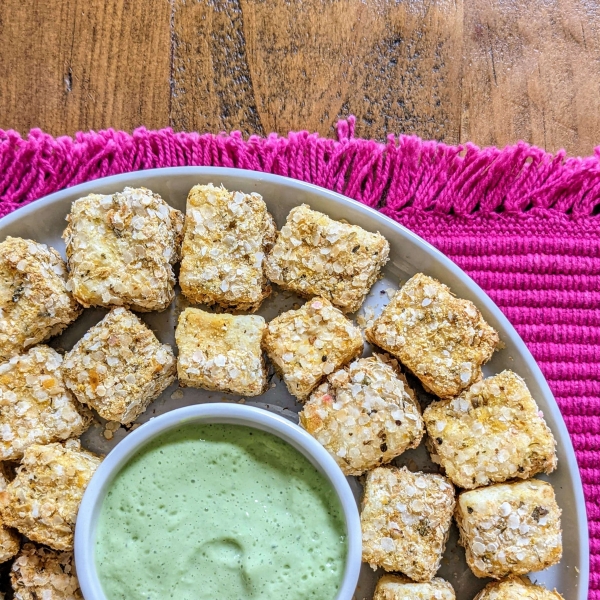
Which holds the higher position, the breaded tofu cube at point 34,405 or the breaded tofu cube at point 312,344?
the breaded tofu cube at point 312,344

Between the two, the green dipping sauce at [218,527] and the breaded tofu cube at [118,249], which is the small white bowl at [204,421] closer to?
the green dipping sauce at [218,527]

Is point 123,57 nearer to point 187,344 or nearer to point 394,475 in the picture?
point 187,344

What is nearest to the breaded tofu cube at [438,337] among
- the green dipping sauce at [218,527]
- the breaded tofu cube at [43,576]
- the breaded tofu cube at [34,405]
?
the green dipping sauce at [218,527]

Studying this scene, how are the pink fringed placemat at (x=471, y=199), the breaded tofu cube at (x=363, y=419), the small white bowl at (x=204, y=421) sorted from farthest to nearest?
the pink fringed placemat at (x=471, y=199) < the breaded tofu cube at (x=363, y=419) < the small white bowl at (x=204, y=421)

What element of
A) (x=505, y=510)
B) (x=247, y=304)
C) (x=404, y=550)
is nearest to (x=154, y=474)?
(x=247, y=304)

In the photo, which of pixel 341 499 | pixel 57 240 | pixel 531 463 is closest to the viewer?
pixel 341 499

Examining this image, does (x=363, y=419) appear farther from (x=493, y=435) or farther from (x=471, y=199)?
(x=471, y=199)
